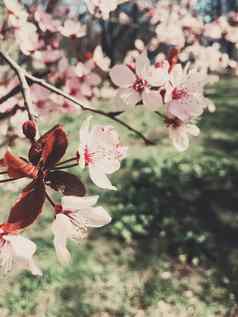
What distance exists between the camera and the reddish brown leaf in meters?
0.96

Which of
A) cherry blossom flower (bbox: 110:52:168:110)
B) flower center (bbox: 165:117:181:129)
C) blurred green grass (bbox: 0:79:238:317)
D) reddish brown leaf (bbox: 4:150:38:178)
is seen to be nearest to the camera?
reddish brown leaf (bbox: 4:150:38:178)

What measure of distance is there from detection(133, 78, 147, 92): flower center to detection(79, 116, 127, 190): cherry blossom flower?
0.81 ft

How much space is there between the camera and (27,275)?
3527 millimetres

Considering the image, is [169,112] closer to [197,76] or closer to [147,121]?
[197,76]

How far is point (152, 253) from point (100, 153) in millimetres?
2928

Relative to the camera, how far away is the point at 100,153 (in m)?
1.26

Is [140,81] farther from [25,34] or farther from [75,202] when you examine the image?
[25,34]

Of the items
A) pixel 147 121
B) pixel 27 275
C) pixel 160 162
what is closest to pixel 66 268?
pixel 27 275

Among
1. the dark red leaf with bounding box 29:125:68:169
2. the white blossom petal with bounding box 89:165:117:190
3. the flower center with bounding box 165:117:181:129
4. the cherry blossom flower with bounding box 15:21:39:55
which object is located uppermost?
the dark red leaf with bounding box 29:125:68:169

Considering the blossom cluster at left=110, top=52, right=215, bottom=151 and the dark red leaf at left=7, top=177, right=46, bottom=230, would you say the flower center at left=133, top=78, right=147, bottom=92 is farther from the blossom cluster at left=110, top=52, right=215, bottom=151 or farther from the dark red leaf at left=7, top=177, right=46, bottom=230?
the dark red leaf at left=7, top=177, right=46, bottom=230

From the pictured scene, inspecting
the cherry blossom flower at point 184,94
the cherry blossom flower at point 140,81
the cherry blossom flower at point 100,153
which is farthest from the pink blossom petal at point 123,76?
the cherry blossom flower at point 100,153

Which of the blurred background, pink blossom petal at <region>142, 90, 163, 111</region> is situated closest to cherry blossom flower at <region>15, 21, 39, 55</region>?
the blurred background

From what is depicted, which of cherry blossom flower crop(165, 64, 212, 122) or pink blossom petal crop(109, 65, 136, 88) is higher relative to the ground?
pink blossom petal crop(109, 65, 136, 88)

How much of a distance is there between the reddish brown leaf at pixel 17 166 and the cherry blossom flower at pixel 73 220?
0.10 m
